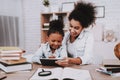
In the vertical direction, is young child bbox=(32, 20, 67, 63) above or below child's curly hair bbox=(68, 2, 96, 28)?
below

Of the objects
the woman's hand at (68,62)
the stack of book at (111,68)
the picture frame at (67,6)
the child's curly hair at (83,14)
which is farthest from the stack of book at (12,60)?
the picture frame at (67,6)

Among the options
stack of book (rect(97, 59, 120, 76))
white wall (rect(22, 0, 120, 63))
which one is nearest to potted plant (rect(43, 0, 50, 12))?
white wall (rect(22, 0, 120, 63))

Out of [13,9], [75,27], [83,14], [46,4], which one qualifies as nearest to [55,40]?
[75,27]

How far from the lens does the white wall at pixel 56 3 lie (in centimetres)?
364

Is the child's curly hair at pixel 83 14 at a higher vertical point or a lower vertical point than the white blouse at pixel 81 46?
higher

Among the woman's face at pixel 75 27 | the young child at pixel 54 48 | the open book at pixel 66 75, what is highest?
the woman's face at pixel 75 27

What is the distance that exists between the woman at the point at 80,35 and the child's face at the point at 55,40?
18 centimetres

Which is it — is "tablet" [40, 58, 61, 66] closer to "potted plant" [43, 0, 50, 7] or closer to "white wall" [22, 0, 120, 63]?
"white wall" [22, 0, 120, 63]

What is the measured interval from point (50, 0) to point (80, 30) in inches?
84.6

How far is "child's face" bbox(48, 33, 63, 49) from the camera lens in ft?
6.49

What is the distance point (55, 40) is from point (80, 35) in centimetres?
34

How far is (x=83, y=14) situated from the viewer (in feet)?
7.34

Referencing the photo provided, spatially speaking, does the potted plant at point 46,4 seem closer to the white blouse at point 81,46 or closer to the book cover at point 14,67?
the white blouse at point 81,46

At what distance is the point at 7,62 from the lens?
1497 mm
